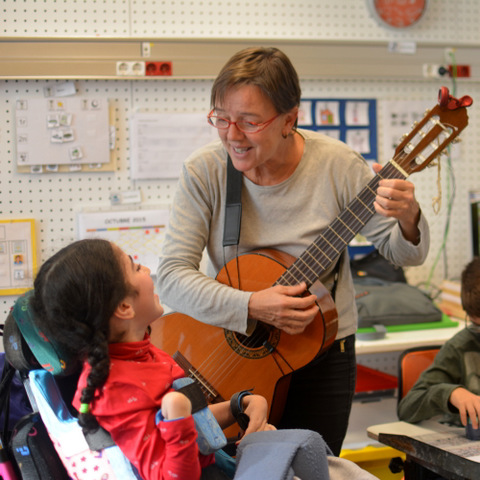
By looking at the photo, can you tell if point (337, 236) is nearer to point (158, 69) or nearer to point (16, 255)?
point (158, 69)

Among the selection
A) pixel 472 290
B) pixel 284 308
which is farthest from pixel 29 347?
pixel 472 290

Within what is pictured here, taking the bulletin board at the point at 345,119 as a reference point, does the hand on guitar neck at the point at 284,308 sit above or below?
below

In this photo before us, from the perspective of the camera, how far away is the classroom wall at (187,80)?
105 inches

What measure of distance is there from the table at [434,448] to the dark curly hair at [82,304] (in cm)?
100

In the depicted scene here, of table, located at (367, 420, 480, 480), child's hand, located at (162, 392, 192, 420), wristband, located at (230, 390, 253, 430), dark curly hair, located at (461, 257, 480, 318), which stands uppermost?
child's hand, located at (162, 392, 192, 420)

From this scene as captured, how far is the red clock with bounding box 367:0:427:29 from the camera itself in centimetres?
304

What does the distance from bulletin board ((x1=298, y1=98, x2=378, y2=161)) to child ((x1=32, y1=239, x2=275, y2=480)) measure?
189 centimetres

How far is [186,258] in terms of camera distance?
1.72 meters

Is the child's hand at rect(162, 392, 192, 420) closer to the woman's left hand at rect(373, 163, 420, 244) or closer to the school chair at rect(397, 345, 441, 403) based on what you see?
the woman's left hand at rect(373, 163, 420, 244)

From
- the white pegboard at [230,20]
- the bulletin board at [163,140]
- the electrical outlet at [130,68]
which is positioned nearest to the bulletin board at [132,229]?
the bulletin board at [163,140]

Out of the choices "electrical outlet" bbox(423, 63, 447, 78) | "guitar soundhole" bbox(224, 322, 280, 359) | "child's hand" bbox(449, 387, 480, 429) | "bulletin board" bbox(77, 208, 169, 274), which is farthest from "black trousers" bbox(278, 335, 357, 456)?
"electrical outlet" bbox(423, 63, 447, 78)

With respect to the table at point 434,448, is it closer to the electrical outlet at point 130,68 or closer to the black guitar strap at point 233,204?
the black guitar strap at point 233,204

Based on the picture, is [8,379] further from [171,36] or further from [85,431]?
[171,36]

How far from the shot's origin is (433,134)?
164 centimetres
